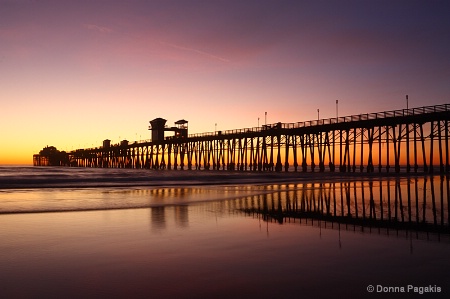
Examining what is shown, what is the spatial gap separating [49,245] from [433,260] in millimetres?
5757

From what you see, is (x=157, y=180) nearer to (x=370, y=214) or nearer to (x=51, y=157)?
(x=370, y=214)

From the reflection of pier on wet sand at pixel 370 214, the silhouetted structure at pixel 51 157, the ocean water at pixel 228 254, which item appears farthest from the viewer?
the silhouetted structure at pixel 51 157

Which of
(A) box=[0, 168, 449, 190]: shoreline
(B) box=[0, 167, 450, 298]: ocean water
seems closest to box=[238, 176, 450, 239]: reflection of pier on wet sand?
(B) box=[0, 167, 450, 298]: ocean water

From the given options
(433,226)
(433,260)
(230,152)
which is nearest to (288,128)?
(230,152)

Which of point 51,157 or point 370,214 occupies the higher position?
point 51,157

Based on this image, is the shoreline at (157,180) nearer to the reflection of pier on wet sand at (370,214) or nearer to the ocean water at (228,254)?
the reflection of pier on wet sand at (370,214)

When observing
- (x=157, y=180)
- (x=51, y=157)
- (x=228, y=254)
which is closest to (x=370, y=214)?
(x=228, y=254)

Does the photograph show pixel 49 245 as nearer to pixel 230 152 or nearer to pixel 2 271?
pixel 2 271

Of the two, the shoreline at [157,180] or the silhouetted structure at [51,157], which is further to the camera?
the silhouetted structure at [51,157]

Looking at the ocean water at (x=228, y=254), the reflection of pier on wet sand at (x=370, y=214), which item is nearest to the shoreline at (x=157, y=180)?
the reflection of pier on wet sand at (x=370, y=214)

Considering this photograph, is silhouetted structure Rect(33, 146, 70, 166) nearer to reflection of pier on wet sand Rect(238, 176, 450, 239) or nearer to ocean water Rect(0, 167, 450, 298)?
reflection of pier on wet sand Rect(238, 176, 450, 239)

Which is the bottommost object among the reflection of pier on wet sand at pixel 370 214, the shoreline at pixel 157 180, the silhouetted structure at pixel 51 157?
the shoreline at pixel 157 180

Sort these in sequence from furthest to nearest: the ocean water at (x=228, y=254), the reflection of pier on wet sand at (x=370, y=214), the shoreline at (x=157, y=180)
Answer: the shoreline at (x=157, y=180) < the reflection of pier on wet sand at (x=370, y=214) < the ocean water at (x=228, y=254)

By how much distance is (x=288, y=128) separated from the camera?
46125mm
